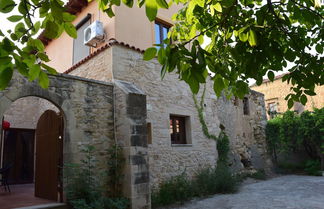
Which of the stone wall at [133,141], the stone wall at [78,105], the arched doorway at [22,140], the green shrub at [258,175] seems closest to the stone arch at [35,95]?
the stone wall at [78,105]

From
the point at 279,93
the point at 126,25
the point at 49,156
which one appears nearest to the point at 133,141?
the point at 49,156

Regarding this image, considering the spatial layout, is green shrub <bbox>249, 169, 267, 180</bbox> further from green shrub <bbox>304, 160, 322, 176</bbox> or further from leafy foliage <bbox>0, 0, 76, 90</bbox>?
leafy foliage <bbox>0, 0, 76, 90</bbox>

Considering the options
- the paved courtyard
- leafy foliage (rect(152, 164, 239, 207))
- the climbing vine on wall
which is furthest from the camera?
the climbing vine on wall

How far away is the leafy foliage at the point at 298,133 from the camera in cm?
1165

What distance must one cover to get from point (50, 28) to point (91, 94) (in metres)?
4.33

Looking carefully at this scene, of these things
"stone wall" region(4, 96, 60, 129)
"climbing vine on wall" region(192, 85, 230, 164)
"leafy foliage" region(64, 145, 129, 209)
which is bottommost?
"leafy foliage" region(64, 145, 129, 209)

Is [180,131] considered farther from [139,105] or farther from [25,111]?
[25,111]

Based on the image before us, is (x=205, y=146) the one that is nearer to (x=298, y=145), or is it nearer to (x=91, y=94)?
(x=91, y=94)

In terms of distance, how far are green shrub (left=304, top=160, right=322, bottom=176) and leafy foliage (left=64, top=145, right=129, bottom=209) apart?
943 cm

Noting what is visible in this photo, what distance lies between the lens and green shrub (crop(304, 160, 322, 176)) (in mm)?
11281

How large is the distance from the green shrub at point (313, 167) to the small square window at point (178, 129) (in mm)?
6821

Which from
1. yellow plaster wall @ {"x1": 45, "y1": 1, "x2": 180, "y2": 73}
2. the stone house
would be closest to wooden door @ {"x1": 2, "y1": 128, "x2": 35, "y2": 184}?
the stone house

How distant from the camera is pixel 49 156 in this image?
5.89m

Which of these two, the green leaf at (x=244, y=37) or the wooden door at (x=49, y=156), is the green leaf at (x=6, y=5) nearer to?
the green leaf at (x=244, y=37)
